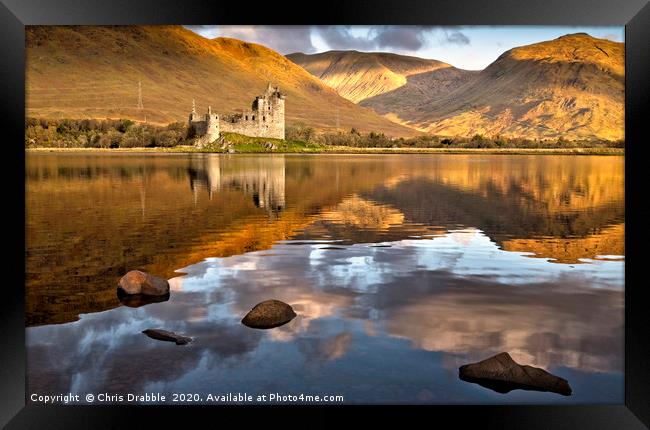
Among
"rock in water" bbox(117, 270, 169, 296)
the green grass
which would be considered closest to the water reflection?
"rock in water" bbox(117, 270, 169, 296)

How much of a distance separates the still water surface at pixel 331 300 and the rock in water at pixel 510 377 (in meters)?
0.14

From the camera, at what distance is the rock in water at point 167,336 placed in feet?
34.7

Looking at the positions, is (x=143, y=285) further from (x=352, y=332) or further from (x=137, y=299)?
(x=352, y=332)

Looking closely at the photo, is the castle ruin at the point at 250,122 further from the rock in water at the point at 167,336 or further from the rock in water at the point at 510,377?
the rock in water at the point at 510,377

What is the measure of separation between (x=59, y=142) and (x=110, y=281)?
131089 millimetres

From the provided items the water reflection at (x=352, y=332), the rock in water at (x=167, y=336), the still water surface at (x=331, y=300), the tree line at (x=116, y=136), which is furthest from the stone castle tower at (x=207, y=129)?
the rock in water at (x=167, y=336)

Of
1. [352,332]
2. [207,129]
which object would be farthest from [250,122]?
[352,332]

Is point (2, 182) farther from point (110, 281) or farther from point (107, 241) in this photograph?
point (107, 241)

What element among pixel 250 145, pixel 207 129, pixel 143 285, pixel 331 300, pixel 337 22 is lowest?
pixel 331 300

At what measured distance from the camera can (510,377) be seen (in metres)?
9.10

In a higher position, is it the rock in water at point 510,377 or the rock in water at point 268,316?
the rock in water at point 268,316

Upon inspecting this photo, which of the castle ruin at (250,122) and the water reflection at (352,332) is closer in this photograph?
the water reflection at (352,332)

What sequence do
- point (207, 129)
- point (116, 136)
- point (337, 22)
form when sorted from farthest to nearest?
point (116, 136) < point (207, 129) < point (337, 22)

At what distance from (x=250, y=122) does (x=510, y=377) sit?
130 metres
